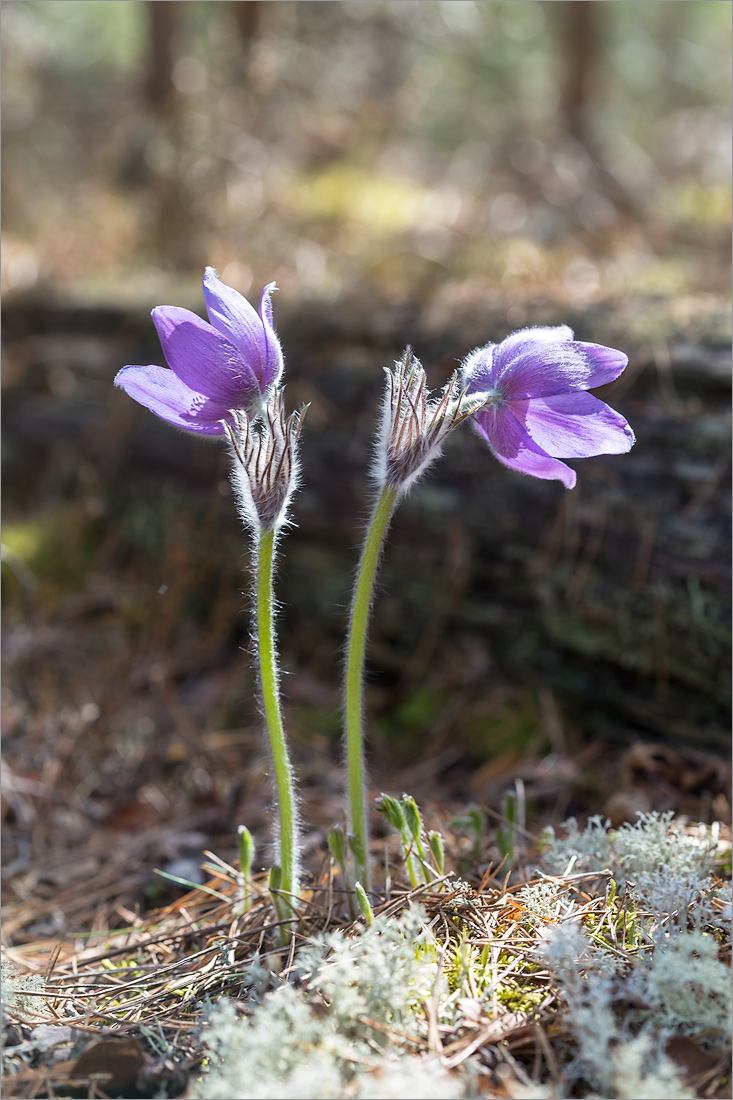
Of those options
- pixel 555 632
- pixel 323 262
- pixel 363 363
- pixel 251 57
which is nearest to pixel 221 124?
pixel 251 57

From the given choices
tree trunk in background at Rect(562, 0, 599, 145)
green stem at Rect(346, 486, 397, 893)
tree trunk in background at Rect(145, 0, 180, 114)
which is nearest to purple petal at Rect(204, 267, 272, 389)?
green stem at Rect(346, 486, 397, 893)

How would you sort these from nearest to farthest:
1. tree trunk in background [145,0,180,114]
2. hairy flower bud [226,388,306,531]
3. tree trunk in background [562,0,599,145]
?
hairy flower bud [226,388,306,531], tree trunk in background [145,0,180,114], tree trunk in background [562,0,599,145]

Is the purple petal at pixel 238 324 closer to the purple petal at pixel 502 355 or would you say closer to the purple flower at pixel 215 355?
the purple flower at pixel 215 355

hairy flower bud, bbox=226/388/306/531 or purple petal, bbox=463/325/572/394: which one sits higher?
purple petal, bbox=463/325/572/394

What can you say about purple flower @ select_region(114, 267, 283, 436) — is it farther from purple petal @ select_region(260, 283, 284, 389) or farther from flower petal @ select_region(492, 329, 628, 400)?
flower petal @ select_region(492, 329, 628, 400)

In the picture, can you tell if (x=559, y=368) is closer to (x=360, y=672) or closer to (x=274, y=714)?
(x=360, y=672)

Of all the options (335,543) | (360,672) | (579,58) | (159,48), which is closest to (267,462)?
(360,672)

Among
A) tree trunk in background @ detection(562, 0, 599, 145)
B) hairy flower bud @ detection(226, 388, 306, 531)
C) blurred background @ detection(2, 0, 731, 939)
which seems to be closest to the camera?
hairy flower bud @ detection(226, 388, 306, 531)

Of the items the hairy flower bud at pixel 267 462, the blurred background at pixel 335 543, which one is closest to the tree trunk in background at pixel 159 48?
the blurred background at pixel 335 543
